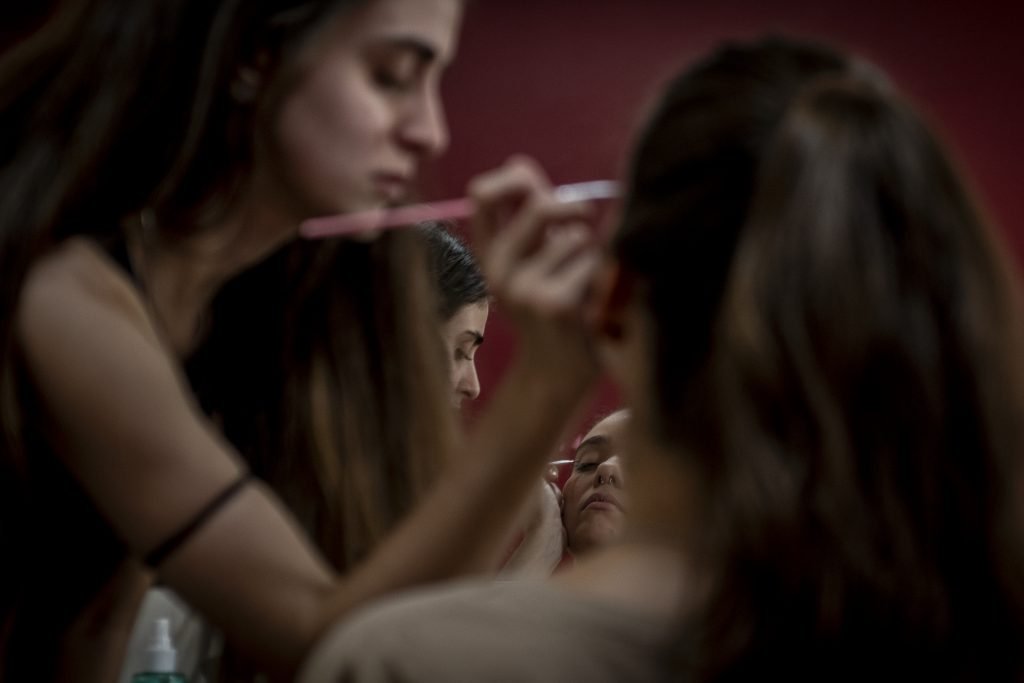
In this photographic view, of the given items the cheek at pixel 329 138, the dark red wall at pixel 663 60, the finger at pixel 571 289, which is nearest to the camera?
the finger at pixel 571 289

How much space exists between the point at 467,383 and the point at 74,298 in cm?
97

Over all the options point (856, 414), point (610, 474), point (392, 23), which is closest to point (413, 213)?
point (392, 23)

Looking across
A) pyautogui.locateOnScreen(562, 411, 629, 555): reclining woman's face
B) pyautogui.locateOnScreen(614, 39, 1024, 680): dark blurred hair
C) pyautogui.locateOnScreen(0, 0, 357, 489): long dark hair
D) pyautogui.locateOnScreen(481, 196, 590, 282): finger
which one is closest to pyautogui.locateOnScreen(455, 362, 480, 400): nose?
pyautogui.locateOnScreen(562, 411, 629, 555): reclining woman's face

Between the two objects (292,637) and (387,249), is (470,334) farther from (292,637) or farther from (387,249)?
(292,637)

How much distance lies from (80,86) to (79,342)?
6.9 inches

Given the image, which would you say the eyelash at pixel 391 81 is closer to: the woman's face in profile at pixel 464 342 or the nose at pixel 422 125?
the nose at pixel 422 125

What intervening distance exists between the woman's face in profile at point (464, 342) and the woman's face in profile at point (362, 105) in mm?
838

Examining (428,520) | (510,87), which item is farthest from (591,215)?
(510,87)

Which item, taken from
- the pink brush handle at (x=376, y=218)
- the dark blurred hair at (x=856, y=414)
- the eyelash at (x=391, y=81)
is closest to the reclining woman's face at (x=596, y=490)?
the pink brush handle at (x=376, y=218)

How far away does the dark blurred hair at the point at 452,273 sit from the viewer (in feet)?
5.81

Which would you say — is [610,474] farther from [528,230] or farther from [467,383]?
[528,230]

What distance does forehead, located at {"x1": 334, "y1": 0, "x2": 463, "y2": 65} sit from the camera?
3.03 ft

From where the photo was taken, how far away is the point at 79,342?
0.87 meters

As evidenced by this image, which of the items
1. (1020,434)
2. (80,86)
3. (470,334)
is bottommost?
(470,334)
